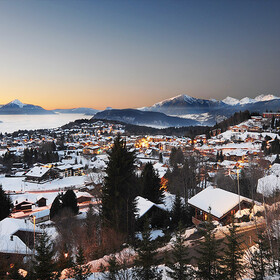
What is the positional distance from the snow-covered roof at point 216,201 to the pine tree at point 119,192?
6.74 metres

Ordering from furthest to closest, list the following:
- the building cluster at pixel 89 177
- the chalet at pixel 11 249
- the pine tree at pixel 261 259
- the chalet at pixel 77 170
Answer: the chalet at pixel 77 170 → the building cluster at pixel 89 177 → the chalet at pixel 11 249 → the pine tree at pixel 261 259

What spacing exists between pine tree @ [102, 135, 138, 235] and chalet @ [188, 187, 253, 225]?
21.3ft

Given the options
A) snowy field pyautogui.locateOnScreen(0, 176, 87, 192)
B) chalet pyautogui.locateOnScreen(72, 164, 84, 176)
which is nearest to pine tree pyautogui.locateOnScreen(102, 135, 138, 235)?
snowy field pyautogui.locateOnScreen(0, 176, 87, 192)

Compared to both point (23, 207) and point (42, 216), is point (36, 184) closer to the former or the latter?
point (23, 207)

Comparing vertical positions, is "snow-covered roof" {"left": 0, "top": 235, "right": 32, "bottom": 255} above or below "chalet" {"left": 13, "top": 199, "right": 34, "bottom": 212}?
above

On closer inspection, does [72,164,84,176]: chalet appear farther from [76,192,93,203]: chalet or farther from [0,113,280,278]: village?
[76,192,93,203]: chalet

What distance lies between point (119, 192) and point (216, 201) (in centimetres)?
860

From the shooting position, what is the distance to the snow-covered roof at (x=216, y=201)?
15.5 metres

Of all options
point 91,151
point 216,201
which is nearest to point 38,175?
point 216,201

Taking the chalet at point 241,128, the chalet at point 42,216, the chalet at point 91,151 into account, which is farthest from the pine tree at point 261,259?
the chalet at point 241,128

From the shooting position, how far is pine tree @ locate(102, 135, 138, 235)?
12273mm

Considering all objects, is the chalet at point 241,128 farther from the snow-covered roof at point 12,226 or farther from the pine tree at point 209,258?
the pine tree at point 209,258

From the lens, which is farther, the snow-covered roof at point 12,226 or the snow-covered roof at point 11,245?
the snow-covered roof at point 12,226

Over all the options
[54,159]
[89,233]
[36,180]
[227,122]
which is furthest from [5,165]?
[227,122]
